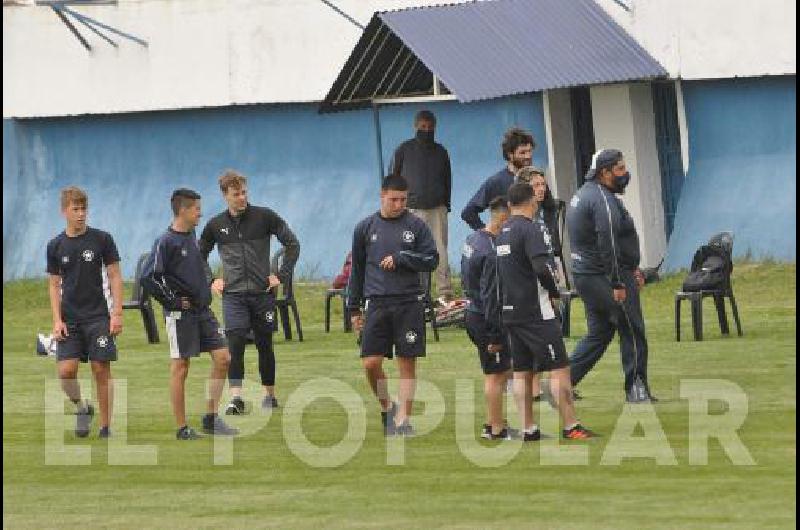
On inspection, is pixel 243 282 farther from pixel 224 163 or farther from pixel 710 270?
pixel 224 163

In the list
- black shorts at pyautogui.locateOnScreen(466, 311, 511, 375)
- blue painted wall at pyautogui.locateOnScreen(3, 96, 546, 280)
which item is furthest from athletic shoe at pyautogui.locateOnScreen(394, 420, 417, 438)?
blue painted wall at pyautogui.locateOnScreen(3, 96, 546, 280)

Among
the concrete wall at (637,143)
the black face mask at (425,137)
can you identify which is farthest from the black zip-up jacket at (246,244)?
the concrete wall at (637,143)

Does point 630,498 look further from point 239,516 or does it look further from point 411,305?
point 411,305

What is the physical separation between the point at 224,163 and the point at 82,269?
16827mm

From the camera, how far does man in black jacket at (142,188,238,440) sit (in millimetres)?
19312

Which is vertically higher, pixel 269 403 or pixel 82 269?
pixel 82 269

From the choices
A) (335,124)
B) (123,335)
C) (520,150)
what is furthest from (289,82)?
(520,150)

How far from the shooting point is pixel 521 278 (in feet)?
59.6

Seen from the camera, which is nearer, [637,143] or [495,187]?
[495,187]

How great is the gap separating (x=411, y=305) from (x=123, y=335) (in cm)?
1096

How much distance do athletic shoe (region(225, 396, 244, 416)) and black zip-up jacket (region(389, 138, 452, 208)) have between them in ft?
23.9

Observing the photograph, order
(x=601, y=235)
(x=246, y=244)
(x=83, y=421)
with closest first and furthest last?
(x=601, y=235) → (x=83, y=421) → (x=246, y=244)

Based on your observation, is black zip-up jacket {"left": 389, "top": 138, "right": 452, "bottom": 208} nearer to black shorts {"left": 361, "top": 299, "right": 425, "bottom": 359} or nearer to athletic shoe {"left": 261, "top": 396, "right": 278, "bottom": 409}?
athletic shoe {"left": 261, "top": 396, "right": 278, "bottom": 409}

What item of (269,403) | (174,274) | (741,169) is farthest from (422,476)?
(741,169)
